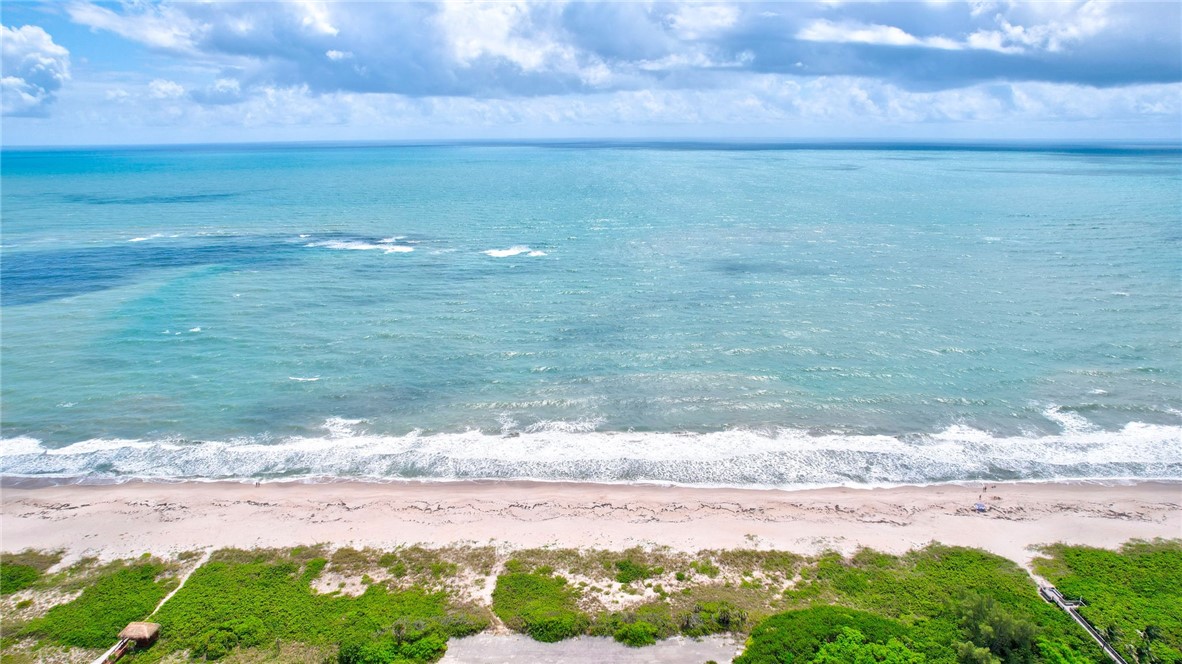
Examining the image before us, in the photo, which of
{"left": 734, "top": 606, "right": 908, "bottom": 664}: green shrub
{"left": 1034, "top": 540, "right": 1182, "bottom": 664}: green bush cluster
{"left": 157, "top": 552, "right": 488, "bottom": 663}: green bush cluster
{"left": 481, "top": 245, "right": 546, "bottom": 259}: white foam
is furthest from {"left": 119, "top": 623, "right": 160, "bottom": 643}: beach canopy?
{"left": 481, "top": 245, "right": 546, "bottom": 259}: white foam

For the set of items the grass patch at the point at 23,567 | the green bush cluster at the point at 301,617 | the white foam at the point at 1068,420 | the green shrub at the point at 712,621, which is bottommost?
the grass patch at the point at 23,567

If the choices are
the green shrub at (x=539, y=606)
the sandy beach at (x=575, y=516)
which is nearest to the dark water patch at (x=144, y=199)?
the sandy beach at (x=575, y=516)

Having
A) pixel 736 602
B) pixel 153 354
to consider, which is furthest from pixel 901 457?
pixel 153 354

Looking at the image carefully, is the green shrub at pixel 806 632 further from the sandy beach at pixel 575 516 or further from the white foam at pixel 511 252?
the white foam at pixel 511 252

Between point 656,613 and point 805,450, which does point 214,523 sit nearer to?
point 656,613

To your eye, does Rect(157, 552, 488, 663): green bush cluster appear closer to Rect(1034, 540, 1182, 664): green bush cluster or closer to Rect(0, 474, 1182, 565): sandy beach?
Rect(0, 474, 1182, 565): sandy beach

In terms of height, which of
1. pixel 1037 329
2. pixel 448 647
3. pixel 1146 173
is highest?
pixel 1146 173

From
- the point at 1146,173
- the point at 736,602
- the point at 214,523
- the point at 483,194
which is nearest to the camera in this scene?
the point at 736,602

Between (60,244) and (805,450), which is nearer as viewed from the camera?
(805,450)
